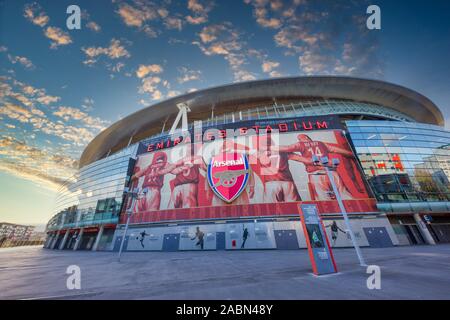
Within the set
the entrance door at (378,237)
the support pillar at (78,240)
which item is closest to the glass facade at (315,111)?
the entrance door at (378,237)

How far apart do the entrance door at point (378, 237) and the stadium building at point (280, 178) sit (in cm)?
12

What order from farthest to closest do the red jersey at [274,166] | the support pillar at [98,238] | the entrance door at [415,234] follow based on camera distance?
the support pillar at [98,238] < the red jersey at [274,166] < the entrance door at [415,234]

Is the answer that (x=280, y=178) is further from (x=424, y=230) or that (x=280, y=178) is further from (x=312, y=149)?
(x=424, y=230)

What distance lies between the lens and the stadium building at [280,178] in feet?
73.0

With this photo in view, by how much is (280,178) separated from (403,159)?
1866 cm

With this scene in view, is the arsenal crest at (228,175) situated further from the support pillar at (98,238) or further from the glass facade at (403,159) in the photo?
the support pillar at (98,238)

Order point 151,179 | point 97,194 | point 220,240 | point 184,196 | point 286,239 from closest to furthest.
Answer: point 286,239, point 220,240, point 184,196, point 151,179, point 97,194

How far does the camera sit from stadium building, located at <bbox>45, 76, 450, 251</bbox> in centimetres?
2227

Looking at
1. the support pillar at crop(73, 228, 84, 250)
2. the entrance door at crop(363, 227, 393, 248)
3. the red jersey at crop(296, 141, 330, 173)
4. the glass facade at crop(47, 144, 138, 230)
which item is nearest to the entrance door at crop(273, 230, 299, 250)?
the entrance door at crop(363, 227, 393, 248)

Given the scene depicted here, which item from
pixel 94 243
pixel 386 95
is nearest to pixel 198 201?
pixel 94 243

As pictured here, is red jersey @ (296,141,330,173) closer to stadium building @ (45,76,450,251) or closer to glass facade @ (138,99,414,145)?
stadium building @ (45,76,450,251)

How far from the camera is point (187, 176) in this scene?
2712 cm

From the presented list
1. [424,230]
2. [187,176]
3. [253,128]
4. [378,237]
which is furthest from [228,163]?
[424,230]
